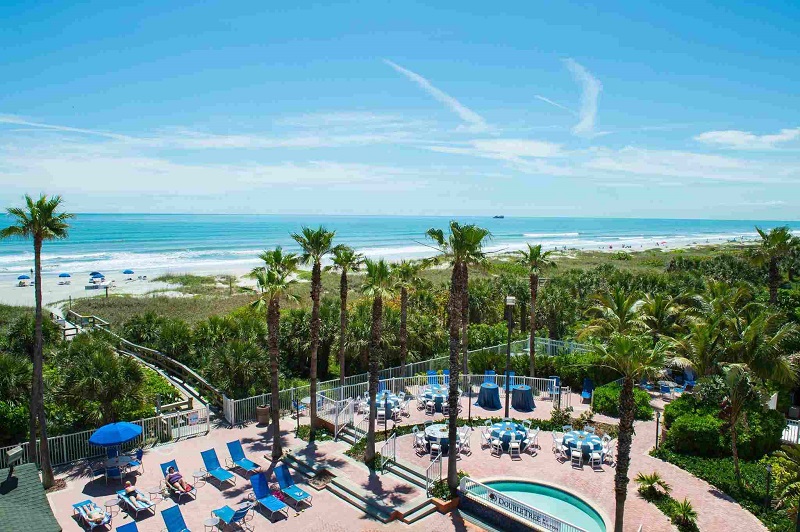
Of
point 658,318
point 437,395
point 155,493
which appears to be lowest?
point 155,493

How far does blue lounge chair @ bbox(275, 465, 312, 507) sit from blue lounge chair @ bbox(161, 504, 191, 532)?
2.92m

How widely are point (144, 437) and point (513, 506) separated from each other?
13297 mm

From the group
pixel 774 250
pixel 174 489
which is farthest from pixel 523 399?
pixel 774 250

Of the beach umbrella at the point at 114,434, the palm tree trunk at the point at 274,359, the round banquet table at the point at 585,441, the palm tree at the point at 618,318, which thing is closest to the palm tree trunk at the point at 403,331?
the palm tree trunk at the point at 274,359

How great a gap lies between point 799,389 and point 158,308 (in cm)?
4471

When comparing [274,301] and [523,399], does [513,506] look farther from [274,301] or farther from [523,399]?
[274,301]

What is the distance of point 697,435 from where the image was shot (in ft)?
57.6

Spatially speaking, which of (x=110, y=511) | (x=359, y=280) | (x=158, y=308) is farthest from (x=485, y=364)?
(x=359, y=280)

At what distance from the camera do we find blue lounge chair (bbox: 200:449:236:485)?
16078 mm

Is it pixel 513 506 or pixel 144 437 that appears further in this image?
pixel 144 437

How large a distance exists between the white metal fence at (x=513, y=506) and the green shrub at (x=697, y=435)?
722 cm

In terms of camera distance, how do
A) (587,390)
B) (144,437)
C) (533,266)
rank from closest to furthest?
(144,437)
(587,390)
(533,266)

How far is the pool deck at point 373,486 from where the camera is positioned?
14.0 metres

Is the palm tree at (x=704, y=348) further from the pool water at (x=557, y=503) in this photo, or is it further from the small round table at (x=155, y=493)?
the small round table at (x=155, y=493)
